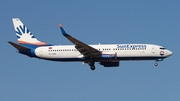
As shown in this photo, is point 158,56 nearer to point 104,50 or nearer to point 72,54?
point 104,50

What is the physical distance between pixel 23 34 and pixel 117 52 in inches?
810

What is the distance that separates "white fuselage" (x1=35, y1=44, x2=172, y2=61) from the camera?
3364 inches

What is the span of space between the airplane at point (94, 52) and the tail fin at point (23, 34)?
1318mm

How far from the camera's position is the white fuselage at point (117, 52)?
280 ft

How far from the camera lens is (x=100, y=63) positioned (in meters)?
92.0

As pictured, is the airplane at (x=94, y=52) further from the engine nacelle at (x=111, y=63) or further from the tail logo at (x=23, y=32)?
the tail logo at (x=23, y=32)

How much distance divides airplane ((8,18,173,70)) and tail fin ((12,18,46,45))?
4.33 ft

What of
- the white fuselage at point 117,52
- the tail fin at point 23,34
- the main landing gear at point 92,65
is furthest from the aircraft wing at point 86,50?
the tail fin at point 23,34

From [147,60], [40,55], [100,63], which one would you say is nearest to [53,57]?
[40,55]

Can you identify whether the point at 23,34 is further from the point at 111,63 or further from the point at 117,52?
the point at 117,52

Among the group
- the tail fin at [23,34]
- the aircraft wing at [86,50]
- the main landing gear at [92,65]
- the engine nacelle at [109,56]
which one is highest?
the tail fin at [23,34]

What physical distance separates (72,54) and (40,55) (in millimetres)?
6037

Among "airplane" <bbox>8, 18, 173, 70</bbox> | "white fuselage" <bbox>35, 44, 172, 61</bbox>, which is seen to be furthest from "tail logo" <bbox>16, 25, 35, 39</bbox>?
"white fuselage" <bbox>35, 44, 172, 61</bbox>

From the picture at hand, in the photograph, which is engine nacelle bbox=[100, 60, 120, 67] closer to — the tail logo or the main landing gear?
the main landing gear
